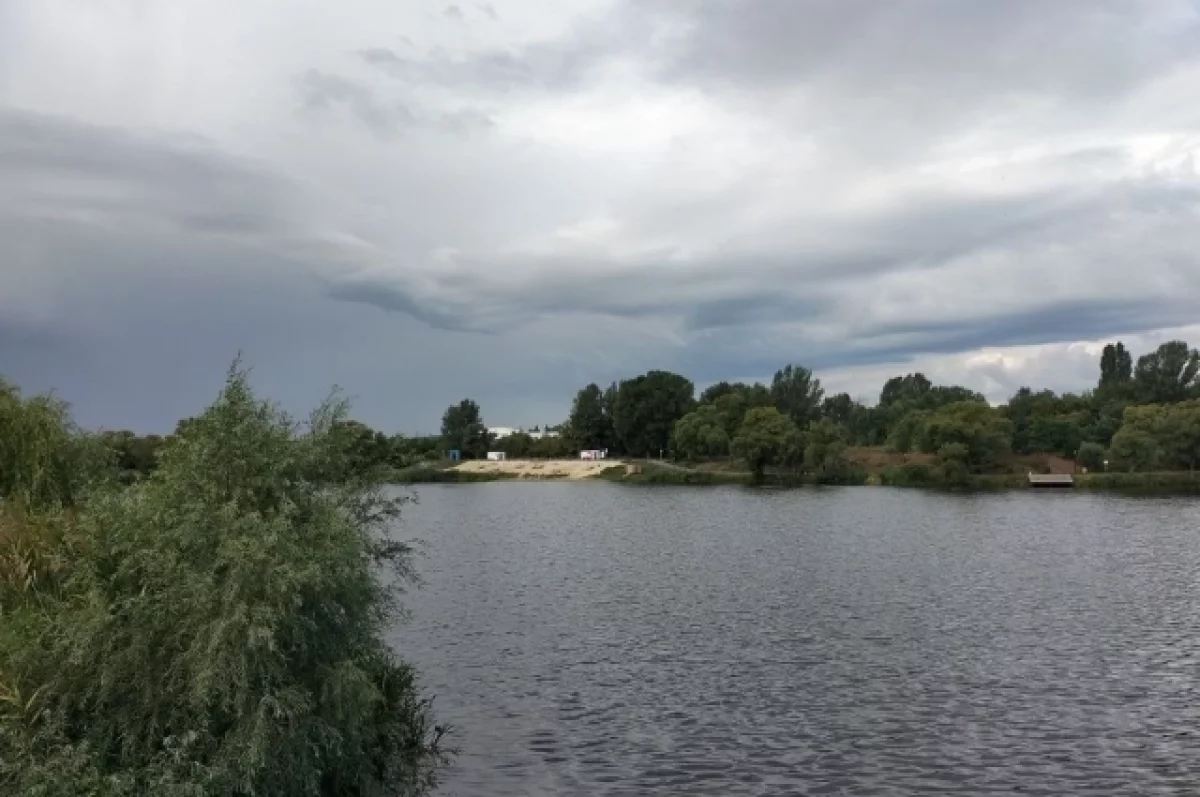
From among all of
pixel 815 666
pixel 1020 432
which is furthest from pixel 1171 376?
pixel 815 666

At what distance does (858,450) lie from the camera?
173750 mm

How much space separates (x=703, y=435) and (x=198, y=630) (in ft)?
579

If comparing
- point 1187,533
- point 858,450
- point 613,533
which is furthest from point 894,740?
point 858,450

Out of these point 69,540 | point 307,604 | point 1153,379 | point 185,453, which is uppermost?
point 1153,379

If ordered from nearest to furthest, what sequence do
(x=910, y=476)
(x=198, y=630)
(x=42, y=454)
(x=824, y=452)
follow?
(x=198, y=630)
(x=42, y=454)
(x=910, y=476)
(x=824, y=452)

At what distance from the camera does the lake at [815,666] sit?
22500 millimetres

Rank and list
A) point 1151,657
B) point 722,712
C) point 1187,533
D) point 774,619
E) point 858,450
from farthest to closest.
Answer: point 858,450 → point 1187,533 → point 774,619 → point 1151,657 → point 722,712

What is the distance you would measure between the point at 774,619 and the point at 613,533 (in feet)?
130

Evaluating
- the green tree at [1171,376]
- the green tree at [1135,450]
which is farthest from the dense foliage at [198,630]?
the green tree at [1171,376]

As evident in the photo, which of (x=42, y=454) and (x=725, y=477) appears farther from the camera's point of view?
(x=725, y=477)

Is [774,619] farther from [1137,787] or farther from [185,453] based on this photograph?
[185,453]

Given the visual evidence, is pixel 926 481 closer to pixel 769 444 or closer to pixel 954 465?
pixel 954 465

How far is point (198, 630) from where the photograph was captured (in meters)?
14.8

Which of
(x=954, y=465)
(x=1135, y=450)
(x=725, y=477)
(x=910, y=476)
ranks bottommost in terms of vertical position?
(x=910, y=476)
